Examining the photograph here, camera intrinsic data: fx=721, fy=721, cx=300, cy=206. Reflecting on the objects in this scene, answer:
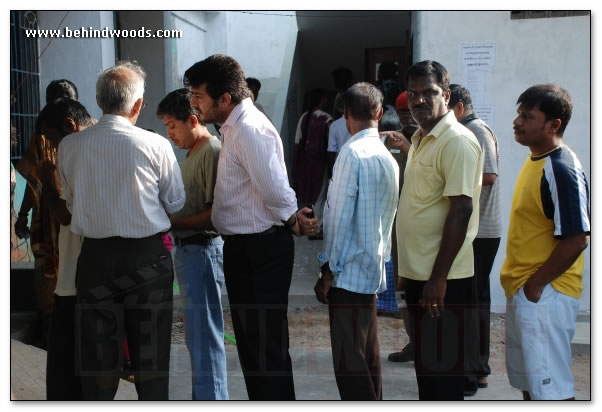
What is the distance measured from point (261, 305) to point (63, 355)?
96 cm

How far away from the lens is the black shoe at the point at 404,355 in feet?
15.9

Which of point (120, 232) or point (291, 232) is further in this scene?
point (291, 232)

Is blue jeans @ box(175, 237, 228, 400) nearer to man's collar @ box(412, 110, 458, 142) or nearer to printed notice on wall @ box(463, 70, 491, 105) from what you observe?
man's collar @ box(412, 110, 458, 142)

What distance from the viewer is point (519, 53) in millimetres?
5473

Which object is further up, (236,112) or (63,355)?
(236,112)

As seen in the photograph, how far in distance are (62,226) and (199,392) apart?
Answer: 1099 mm

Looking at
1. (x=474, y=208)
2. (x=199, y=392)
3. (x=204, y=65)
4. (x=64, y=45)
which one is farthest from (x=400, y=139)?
(x=64, y=45)

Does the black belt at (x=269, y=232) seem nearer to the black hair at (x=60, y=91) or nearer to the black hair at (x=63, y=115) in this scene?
the black hair at (x=63, y=115)

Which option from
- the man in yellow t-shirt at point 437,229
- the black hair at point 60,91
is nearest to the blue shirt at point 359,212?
the man in yellow t-shirt at point 437,229

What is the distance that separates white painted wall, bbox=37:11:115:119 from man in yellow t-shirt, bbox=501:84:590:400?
3.68m

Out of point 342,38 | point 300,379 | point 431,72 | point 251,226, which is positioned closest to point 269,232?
point 251,226

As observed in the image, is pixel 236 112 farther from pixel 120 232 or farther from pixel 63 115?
pixel 63 115

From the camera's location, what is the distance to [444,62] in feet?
18.1

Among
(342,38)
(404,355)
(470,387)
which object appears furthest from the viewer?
(342,38)
